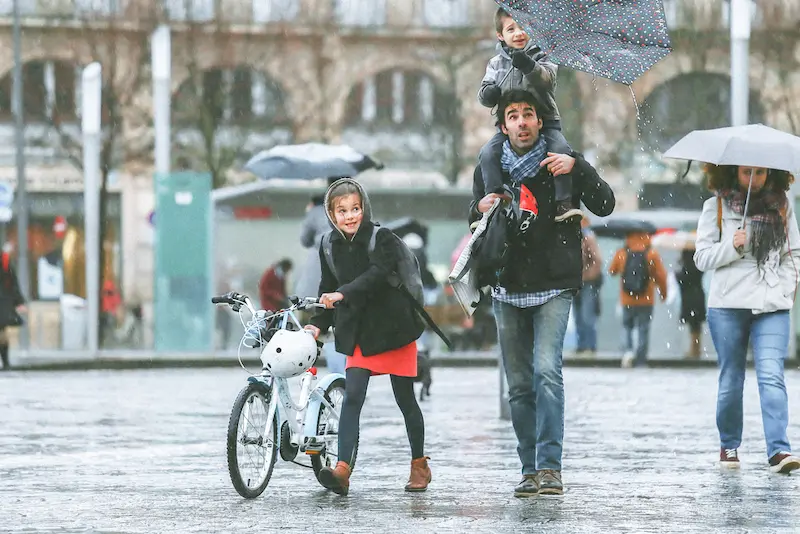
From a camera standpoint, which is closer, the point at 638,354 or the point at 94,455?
the point at 94,455

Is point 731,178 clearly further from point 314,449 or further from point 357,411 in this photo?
point 314,449

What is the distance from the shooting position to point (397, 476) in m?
9.63

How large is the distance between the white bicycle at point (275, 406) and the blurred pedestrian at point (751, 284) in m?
2.23

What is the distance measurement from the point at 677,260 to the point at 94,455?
17.9 metres

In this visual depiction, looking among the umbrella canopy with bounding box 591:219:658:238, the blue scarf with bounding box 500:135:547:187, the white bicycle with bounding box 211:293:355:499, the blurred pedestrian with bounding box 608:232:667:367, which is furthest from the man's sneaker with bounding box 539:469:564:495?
the umbrella canopy with bounding box 591:219:658:238

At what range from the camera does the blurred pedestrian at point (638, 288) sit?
82.3 feet

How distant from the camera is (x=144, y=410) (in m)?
15.4

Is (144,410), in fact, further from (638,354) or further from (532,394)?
(638,354)

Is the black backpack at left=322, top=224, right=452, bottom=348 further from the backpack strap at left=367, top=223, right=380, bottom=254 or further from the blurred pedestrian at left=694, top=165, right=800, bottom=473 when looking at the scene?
the blurred pedestrian at left=694, top=165, right=800, bottom=473

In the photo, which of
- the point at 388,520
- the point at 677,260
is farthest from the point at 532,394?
the point at 677,260

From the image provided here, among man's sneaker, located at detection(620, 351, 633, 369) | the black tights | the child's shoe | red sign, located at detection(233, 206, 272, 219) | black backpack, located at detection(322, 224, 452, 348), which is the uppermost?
red sign, located at detection(233, 206, 272, 219)

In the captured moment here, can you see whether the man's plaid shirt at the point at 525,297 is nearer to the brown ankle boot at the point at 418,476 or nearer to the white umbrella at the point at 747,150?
the brown ankle boot at the point at 418,476

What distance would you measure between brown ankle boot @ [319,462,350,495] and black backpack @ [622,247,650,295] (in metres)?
16.9

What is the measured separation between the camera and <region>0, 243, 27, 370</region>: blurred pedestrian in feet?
80.3
